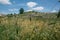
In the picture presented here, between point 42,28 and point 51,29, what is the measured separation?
395mm

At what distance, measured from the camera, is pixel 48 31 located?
25.4 feet

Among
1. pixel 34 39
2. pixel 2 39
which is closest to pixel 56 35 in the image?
pixel 34 39

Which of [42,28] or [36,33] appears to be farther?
[42,28]

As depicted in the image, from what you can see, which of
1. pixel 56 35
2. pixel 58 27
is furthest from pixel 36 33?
pixel 58 27

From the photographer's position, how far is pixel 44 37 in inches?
280

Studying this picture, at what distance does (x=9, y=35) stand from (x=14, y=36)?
1.12ft

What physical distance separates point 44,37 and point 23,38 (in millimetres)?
825

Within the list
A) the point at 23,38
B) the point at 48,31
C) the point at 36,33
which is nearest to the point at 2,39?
the point at 23,38

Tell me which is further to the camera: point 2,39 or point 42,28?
point 42,28

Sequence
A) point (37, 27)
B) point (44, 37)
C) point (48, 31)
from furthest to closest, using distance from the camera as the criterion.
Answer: point (37, 27), point (48, 31), point (44, 37)

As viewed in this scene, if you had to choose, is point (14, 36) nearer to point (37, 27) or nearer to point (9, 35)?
point (9, 35)

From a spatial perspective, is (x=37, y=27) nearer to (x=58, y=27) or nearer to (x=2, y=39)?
(x=58, y=27)

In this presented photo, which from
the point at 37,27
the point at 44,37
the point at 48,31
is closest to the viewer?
the point at 44,37

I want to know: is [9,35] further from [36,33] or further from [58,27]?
[58,27]
